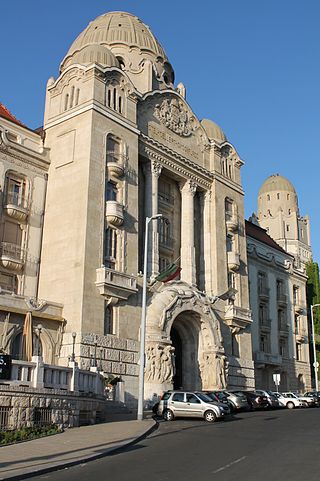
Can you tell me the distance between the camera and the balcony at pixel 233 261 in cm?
4791

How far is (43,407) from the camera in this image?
20.2 meters

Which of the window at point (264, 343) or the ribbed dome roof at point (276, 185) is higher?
the ribbed dome roof at point (276, 185)

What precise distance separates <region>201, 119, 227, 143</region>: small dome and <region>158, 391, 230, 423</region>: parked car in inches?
A: 1141

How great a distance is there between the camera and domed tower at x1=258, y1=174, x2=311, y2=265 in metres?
109

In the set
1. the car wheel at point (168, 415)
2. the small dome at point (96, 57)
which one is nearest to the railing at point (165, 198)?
the small dome at point (96, 57)

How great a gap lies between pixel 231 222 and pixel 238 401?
19.5 m

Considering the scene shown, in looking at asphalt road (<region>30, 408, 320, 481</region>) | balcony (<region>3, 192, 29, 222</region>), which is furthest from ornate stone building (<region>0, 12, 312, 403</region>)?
asphalt road (<region>30, 408, 320, 481</region>)

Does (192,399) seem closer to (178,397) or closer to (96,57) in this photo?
(178,397)

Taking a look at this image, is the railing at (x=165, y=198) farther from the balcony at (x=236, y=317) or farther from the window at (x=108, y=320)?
the window at (x=108, y=320)

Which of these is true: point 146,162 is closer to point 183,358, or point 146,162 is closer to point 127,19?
point 183,358

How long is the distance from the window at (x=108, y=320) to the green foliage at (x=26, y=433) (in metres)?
14.3

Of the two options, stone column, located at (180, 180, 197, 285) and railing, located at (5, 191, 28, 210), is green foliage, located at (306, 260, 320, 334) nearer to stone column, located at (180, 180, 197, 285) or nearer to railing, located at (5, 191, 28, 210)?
stone column, located at (180, 180, 197, 285)

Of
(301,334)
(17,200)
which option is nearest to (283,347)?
(301,334)

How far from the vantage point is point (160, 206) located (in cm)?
4456
